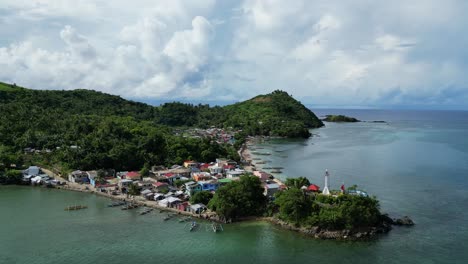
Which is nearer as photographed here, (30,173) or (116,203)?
(116,203)

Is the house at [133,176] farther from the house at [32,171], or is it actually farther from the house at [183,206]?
the house at [32,171]

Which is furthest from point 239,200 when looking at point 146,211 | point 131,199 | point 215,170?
point 215,170

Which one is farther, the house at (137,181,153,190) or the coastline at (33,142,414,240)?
the house at (137,181,153,190)

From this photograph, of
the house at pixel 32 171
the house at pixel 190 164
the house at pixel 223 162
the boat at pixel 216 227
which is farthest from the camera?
the house at pixel 223 162

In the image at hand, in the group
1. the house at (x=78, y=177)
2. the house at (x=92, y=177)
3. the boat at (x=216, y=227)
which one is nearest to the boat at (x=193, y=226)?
the boat at (x=216, y=227)

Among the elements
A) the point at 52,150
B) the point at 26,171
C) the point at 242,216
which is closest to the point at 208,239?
the point at 242,216

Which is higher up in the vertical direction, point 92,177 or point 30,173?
point 30,173

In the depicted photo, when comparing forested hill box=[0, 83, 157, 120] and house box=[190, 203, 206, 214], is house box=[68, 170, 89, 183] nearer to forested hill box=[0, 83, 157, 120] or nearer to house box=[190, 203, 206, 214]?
house box=[190, 203, 206, 214]

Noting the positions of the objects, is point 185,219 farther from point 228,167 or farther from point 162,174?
point 228,167

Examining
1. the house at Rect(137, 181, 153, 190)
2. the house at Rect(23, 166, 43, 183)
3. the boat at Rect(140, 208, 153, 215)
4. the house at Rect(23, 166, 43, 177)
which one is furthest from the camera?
the house at Rect(23, 166, 43, 177)

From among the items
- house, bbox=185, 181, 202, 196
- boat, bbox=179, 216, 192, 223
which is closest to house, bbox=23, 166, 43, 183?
house, bbox=185, 181, 202, 196

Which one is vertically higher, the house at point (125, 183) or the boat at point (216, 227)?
the house at point (125, 183)
